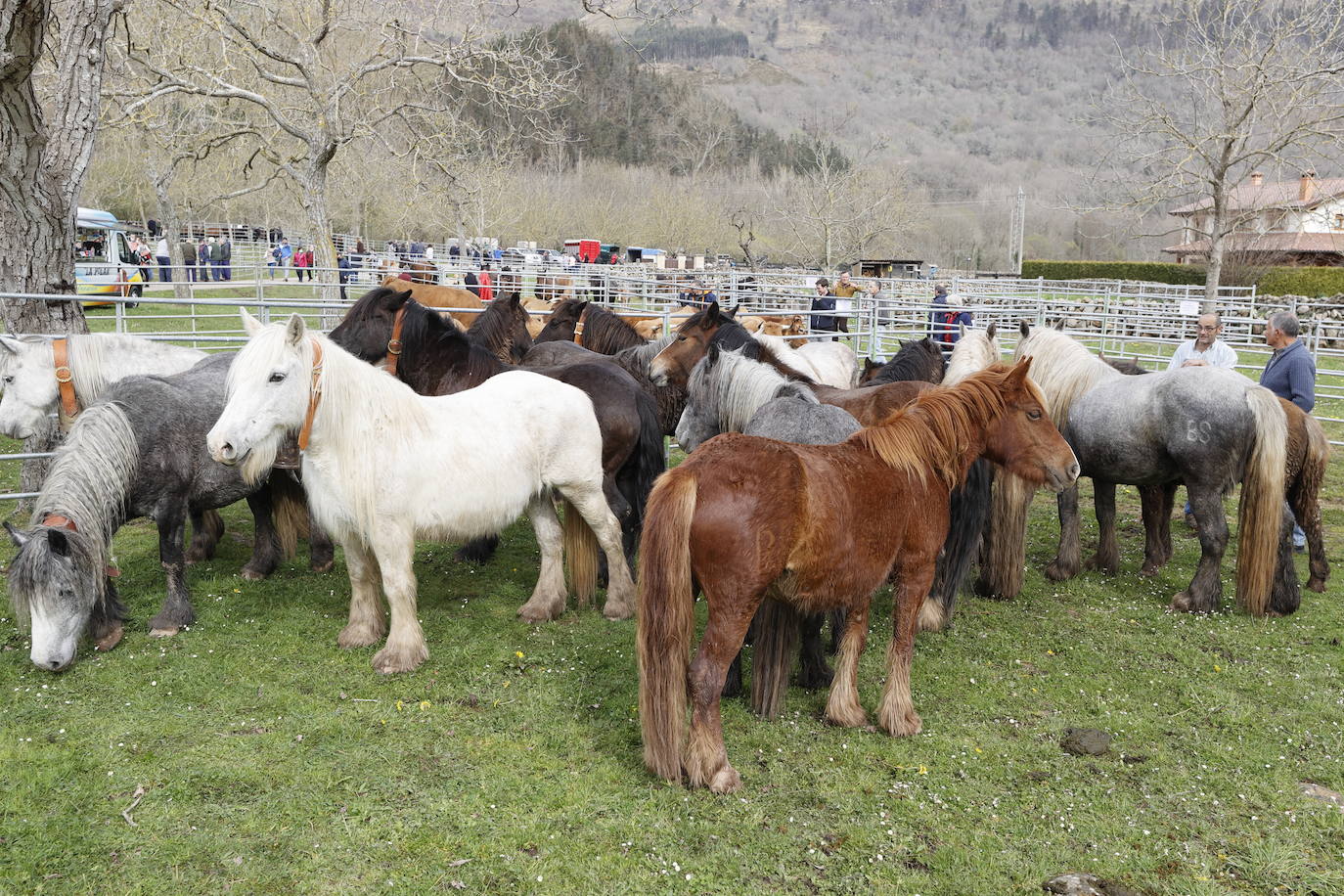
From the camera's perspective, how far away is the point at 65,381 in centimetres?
585

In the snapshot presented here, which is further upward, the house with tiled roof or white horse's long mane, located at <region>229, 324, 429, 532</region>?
the house with tiled roof

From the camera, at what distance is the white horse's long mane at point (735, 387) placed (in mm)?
5383

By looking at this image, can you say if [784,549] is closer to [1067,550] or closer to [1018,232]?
[1067,550]

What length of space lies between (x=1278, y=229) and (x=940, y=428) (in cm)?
3406

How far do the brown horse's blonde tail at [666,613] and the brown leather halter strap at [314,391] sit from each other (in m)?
1.94

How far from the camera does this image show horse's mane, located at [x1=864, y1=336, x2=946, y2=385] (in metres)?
7.39

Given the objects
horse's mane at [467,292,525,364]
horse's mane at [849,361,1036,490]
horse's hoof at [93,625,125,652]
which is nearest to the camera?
horse's mane at [849,361,1036,490]

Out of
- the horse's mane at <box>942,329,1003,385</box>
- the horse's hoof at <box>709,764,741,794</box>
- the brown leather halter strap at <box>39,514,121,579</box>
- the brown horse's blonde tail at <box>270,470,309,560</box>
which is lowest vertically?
the horse's hoof at <box>709,764,741,794</box>

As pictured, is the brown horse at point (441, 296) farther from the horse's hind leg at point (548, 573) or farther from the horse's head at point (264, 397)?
the horse's head at point (264, 397)

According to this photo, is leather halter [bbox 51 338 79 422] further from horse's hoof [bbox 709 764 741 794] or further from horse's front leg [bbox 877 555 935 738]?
horse's front leg [bbox 877 555 935 738]

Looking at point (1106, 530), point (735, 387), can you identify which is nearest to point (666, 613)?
point (735, 387)

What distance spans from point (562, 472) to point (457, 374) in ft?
6.08

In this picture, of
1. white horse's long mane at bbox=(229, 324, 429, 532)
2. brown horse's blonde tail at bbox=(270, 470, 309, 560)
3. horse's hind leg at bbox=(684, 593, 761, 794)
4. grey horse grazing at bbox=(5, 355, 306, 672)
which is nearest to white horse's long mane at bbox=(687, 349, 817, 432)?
white horse's long mane at bbox=(229, 324, 429, 532)

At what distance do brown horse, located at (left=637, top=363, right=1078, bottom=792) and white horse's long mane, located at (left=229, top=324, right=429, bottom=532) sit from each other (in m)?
1.75
